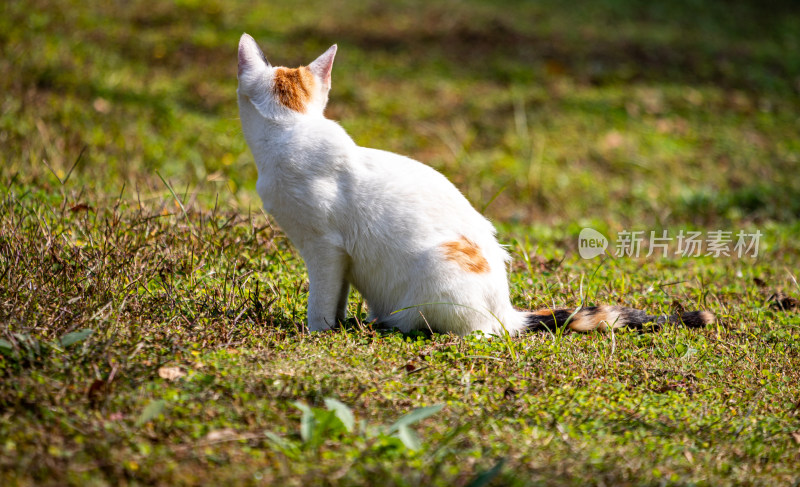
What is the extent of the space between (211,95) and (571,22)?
6588mm

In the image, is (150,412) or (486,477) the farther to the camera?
(150,412)

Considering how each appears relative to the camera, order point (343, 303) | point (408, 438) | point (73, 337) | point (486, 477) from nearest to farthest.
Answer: point (486, 477) < point (408, 438) < point (73, 337) < point (343, 303)

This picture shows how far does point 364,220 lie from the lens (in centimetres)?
324

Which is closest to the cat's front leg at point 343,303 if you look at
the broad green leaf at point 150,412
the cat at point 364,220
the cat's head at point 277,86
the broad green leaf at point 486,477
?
the cat at point 364,220

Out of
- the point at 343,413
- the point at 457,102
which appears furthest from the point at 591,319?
the point at 457,102

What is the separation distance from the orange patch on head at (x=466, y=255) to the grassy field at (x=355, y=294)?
346 millimetres

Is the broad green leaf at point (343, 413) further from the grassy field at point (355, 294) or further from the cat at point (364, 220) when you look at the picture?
the cat at point (364, 220)

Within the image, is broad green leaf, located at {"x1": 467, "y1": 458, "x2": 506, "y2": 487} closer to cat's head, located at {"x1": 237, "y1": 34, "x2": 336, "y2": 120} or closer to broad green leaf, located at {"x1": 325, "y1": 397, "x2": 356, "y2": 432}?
broad green leaf, located at {"x1": 325, "y1": 397, "x2": 356, "y2": 432}

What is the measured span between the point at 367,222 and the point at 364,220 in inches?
0.6

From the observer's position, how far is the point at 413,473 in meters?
2.26

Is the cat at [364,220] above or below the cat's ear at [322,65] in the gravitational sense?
below

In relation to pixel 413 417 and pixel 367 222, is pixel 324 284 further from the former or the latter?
pixel 413 417

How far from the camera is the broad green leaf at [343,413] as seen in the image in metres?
2.40

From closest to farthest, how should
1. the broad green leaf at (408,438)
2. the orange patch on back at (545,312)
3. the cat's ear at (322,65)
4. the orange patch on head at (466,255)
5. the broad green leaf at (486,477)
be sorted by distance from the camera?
the broad green leaf at (486,477) < the broad green leaf at (408,438) < the orange patch on head at (466,255) < the cat's ear at (322,65) < the orange patch on back at (545,312)
